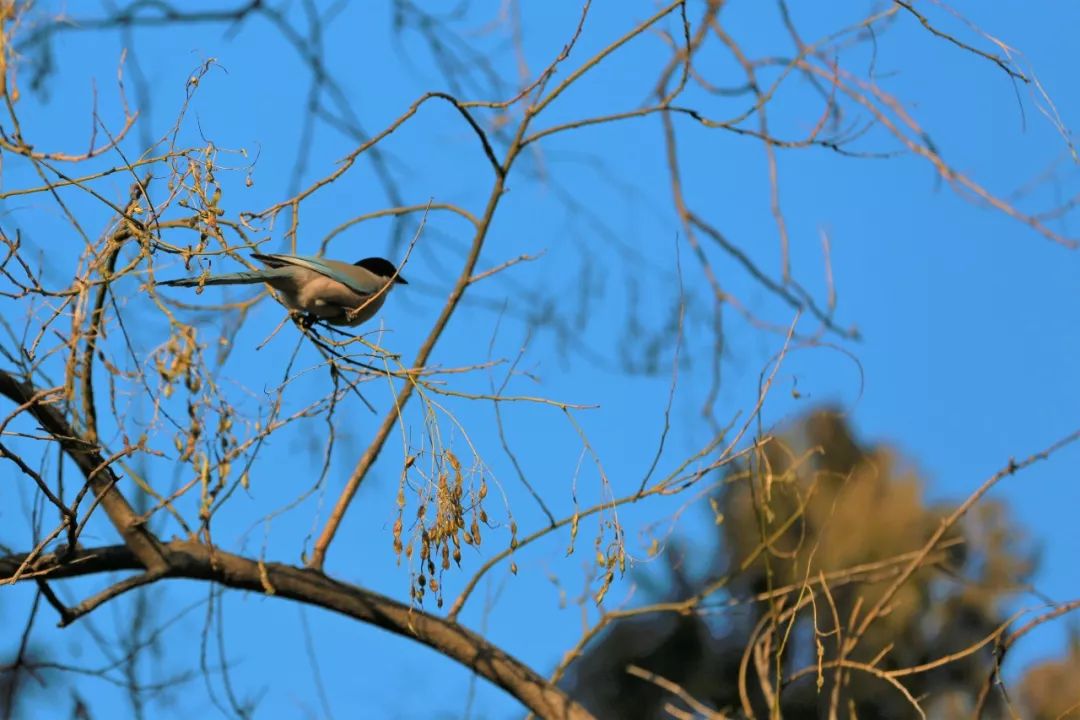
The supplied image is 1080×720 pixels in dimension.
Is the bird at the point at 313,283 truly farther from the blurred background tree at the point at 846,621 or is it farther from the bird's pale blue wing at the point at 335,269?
the blurred background tree at the point at 846,621

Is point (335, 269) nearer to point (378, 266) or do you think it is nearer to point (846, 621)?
point (378, 266)

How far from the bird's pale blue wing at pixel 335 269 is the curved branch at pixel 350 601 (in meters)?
0.80

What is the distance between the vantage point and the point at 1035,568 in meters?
9.32

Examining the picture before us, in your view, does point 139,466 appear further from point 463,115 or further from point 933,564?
point 933,564

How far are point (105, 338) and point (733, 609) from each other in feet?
6.87

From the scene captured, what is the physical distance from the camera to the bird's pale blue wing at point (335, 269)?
3.64 m

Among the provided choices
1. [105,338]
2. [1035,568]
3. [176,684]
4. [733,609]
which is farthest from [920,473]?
[105,338]

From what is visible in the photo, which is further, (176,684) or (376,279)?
(376,279)

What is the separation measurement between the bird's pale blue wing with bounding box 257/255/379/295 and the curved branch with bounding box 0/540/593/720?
0.80m

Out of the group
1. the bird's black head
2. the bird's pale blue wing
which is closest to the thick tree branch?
the bird's pale blue wing

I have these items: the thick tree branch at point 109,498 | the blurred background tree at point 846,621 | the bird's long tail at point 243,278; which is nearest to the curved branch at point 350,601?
the thick tree branch at point 109,498

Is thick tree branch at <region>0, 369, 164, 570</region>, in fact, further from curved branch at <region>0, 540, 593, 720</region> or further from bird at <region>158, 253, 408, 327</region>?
bird at <region>158, 253, 408, 327</region>

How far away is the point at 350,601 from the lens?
3502 millimetres

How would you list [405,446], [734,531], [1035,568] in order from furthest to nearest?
[734,531], [1035,568], [405,446]
